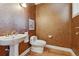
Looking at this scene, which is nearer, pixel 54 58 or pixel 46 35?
pixel 54 58

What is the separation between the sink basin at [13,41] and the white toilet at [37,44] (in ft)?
0.43

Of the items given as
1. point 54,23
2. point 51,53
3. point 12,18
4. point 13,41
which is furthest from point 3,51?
point 54,23

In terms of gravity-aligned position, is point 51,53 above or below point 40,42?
below

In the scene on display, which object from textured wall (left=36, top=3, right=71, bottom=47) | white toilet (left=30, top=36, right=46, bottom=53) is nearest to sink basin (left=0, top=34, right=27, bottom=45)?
white toilet (left=30, top=36, right=46, bottom=53)

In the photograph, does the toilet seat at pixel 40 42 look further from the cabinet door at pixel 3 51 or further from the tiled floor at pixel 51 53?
the cabinet door at pixel 3 51

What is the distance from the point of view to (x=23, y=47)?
68.1 inches

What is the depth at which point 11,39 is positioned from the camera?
5.12 ft

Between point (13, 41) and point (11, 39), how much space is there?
0.13ft

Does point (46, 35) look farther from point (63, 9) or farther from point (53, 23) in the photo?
point (63, 9)

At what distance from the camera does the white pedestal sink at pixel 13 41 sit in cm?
154

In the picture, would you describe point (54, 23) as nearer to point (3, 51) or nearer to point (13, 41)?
point (13, 41)

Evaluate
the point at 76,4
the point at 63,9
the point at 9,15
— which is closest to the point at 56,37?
the point at 63,9

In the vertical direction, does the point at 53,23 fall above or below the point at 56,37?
above

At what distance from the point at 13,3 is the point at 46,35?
679 mm
